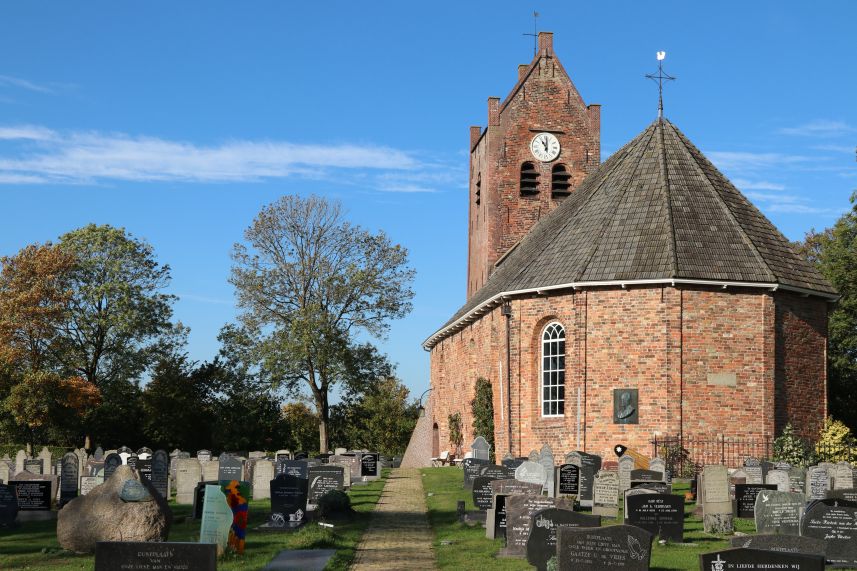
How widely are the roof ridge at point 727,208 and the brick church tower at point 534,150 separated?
33.9 ft

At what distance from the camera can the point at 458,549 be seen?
16672 millimetres

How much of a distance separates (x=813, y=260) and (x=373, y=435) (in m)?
25.4

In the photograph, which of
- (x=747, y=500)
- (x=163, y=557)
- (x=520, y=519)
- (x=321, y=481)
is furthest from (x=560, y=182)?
(x=163, y=557)

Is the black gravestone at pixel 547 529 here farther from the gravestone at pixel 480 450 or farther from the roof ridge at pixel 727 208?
the gravestone at pixel 480 450

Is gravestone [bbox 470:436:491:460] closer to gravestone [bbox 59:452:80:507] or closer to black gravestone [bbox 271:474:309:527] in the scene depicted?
gravestone [bbox 59:452:80:507]

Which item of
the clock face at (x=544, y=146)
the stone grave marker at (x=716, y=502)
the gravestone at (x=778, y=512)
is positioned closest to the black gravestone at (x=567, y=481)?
the stone grave marker at (x=716, y=502)

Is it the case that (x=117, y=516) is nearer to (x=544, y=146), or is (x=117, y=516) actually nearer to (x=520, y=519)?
(x=520, y=519)

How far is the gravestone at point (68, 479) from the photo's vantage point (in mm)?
22750

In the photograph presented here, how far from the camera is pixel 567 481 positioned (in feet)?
72.0

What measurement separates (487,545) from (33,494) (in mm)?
9760

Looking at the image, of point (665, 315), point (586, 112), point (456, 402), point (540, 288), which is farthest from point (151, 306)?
point (665, 315)

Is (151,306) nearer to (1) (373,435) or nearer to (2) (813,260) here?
(1) (373,435)

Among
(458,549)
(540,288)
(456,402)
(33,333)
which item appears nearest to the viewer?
(458,549)

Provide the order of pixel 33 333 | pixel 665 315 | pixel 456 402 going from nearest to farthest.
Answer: pixel 665 315, pixel 456 402, pixel 33 333
